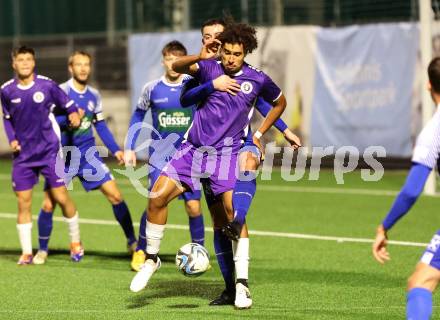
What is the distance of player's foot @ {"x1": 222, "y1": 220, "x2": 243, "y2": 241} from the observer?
841 centimetres

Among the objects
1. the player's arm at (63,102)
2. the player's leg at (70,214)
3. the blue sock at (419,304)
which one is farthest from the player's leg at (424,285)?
the player's leg at (70,214)

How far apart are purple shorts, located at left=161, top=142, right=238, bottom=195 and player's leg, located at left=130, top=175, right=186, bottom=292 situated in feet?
0.25

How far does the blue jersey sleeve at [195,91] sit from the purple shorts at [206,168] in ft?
1.27

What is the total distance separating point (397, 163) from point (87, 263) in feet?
33.6

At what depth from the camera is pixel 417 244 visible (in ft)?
40.8

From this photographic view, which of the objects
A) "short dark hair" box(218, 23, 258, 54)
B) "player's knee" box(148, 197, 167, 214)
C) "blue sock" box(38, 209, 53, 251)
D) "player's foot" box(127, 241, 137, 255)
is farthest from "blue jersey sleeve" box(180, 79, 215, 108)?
"blue sock" box(38, 209, 53, 251)

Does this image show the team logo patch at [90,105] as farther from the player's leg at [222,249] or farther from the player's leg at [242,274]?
the player's leg at [242,274]

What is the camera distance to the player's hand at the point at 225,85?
8.67m

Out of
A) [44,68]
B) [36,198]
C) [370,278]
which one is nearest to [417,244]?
[370,278]

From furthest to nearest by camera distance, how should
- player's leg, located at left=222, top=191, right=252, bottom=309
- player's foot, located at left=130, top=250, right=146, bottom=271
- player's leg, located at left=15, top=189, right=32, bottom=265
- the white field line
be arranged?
the white field line < player's leg, located at left=15, top=189, right=32, bottom=265 < player's foot, located at left=130, top=250, right=146, bottom=271 < player's leg, located at left=222, top=191, right=252, bottom=309

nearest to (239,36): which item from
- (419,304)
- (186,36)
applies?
(419,304)

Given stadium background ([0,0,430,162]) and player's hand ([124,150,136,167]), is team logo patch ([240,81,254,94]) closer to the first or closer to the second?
player's hand ([124,150,136,167])

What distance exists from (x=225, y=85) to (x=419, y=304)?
298 centimetres

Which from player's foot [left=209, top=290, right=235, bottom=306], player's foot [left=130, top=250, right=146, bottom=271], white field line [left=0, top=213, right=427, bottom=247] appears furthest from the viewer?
white field line [left=0, top=213, right=427, bottom=247]
